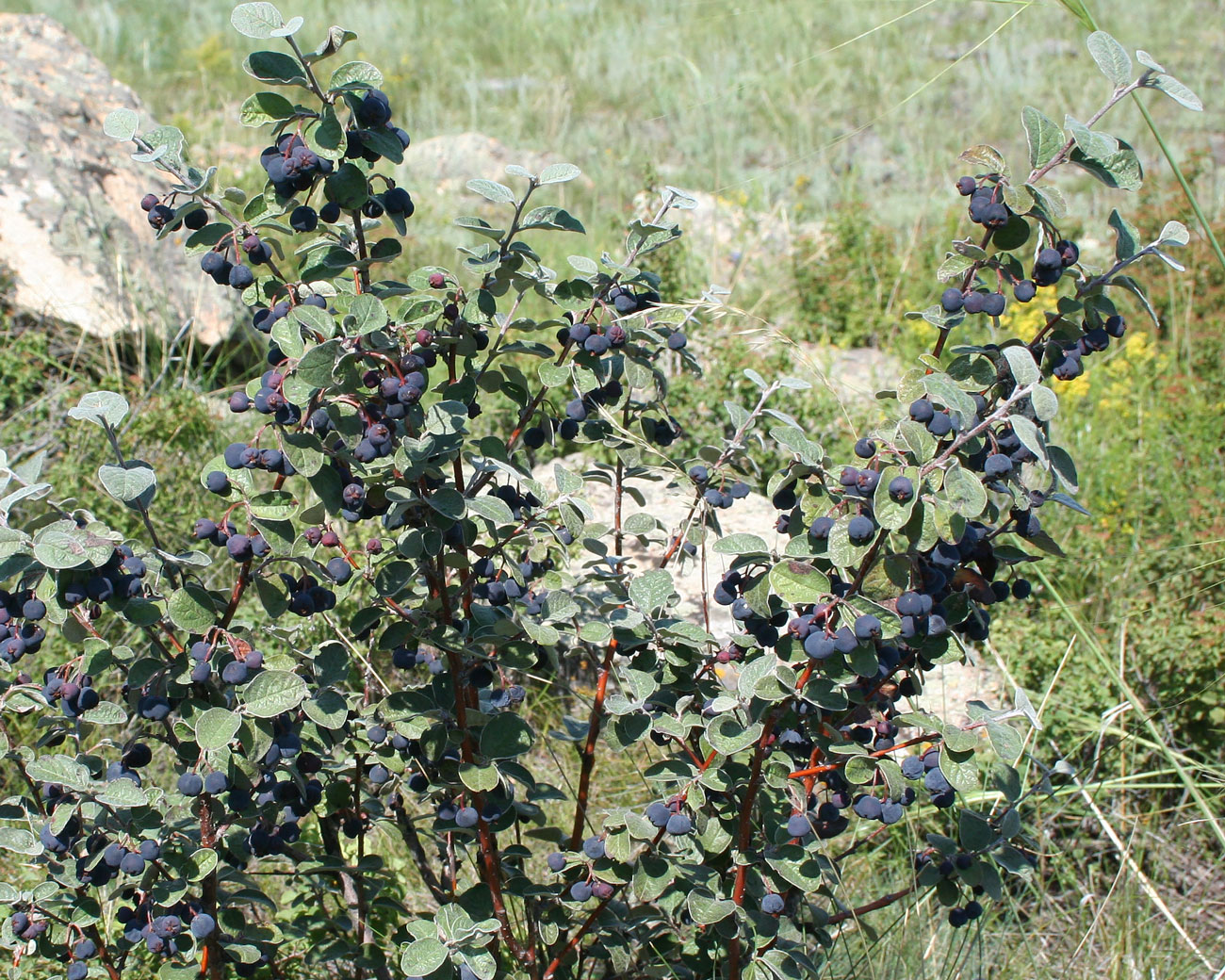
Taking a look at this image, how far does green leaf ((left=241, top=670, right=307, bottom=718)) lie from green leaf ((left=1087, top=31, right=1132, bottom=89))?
4.08ft

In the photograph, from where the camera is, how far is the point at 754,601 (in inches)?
55.9

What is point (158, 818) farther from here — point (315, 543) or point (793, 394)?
point (793, 394)

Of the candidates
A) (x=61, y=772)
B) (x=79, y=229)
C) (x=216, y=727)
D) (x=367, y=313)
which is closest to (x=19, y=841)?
(x=61, y=772)

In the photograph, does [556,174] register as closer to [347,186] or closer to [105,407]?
[347,186]

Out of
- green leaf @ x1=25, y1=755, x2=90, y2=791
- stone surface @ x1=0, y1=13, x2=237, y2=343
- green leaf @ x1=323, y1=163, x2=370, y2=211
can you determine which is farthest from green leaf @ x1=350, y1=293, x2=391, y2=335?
stone surface @ x1=0, y1=13, x2=237, y2=343

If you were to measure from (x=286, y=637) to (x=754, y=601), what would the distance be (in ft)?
2.40

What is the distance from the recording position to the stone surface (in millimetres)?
4355

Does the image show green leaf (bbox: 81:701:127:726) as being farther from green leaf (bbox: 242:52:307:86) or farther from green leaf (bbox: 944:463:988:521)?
green leaf (bbox: 944:463:988:521)

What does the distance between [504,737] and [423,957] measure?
0.30 meters

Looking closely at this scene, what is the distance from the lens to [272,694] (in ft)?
4.43

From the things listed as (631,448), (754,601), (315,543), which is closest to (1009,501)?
(754,601)

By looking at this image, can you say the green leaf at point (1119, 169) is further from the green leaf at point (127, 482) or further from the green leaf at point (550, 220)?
the green leaf at point (127, 482)

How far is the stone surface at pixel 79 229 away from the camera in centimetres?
436

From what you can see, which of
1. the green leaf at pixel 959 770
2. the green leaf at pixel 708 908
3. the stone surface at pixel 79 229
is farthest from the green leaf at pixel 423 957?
the stone surface at pixel 79 229
